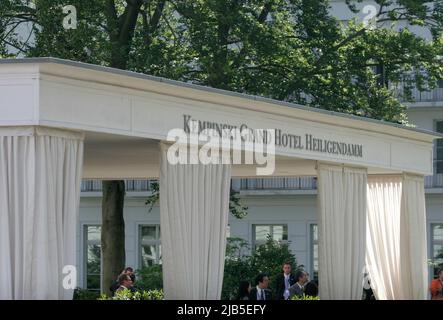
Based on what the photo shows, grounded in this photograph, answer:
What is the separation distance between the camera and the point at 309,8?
31.2 meters

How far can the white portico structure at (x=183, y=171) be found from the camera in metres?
14.9

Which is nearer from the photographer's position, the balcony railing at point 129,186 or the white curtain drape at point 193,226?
the white curtain drape at point 193,226

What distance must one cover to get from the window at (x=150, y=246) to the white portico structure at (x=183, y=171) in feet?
65.9

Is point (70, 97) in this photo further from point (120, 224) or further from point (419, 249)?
point (120, 224)

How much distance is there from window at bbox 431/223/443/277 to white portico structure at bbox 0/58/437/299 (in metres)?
17.8

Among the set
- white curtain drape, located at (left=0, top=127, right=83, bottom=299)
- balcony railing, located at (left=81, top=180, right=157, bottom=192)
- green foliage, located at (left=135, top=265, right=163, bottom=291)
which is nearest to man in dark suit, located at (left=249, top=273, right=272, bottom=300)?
white curtain drape, located at (left=0, top=127, right=83, bottom=299)

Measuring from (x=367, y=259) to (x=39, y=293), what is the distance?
9672 mm

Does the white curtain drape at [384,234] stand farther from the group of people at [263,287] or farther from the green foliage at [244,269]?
the green foliage at [244,269]

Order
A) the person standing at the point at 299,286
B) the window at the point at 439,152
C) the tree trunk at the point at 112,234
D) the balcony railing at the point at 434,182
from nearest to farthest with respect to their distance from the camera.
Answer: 1. the person standing at the point at 299,286
2. the tree trunk at the point at 112,234
3. the balcony railing at the point at 434,182
4. the window at the point at 439,152

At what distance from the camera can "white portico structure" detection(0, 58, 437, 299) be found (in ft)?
48.9

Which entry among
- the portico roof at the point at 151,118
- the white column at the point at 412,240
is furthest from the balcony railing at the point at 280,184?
the white column at the point at 412,240

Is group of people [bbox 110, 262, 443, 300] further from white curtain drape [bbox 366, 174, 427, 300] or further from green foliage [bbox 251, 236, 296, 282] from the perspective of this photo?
green foliage [bbox 251, 236, 296, 282]
